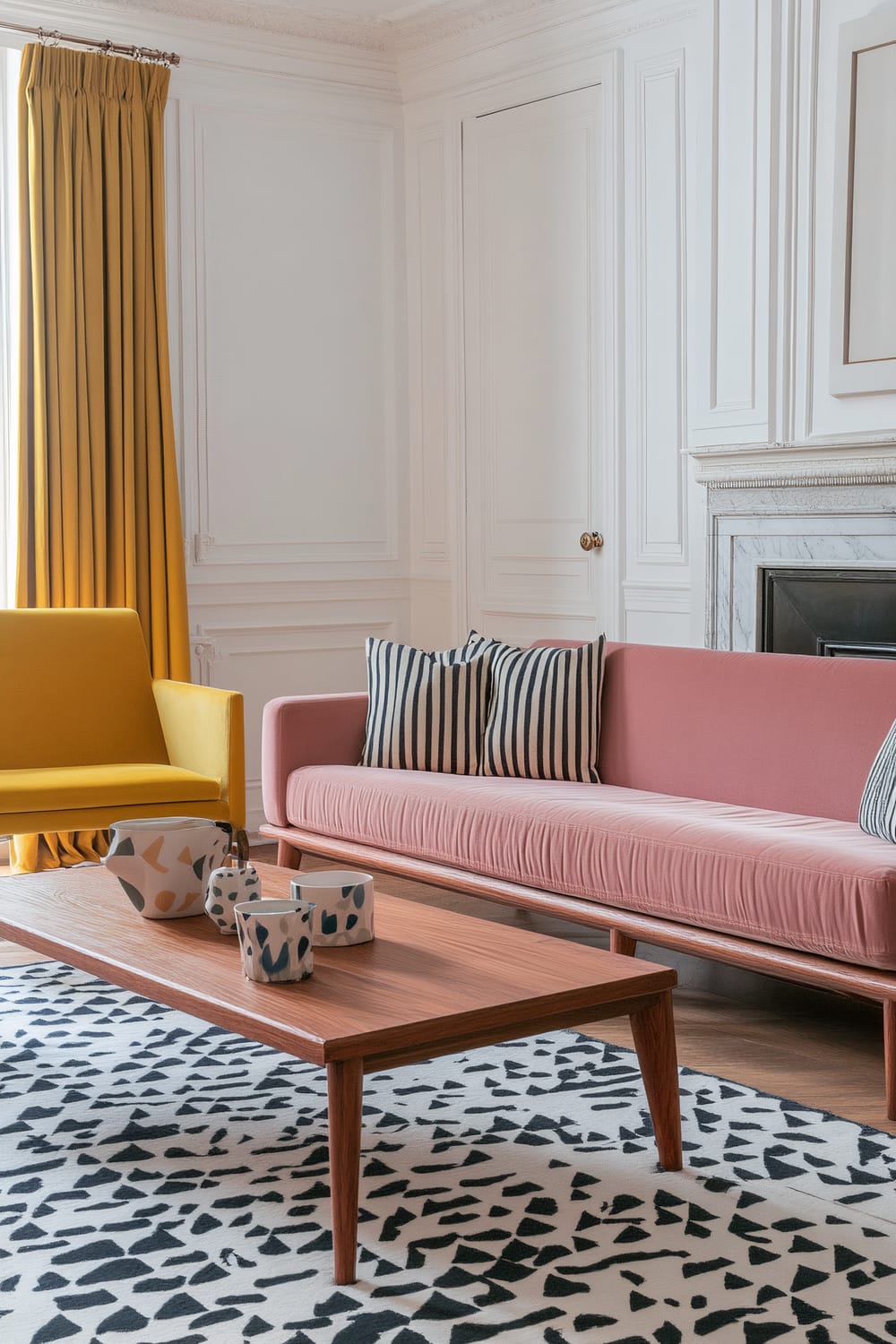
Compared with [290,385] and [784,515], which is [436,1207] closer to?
[784,515]

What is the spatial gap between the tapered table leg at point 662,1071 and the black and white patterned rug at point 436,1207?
0.05m

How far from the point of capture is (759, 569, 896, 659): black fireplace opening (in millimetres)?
4348

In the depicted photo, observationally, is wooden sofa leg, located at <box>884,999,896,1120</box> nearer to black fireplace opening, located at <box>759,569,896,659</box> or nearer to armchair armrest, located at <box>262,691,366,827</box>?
black fireplace opening, located at <box>759,569,896,659</box>

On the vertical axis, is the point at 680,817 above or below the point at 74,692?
below

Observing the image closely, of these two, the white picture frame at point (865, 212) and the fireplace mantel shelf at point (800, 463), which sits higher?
the white picture frame at point (865, 212)

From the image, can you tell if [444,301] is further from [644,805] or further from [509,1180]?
[509,1180]

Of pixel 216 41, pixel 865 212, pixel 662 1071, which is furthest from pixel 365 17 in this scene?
pixel 662 1071

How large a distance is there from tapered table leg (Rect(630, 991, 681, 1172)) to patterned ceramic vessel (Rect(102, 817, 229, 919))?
0.85 m

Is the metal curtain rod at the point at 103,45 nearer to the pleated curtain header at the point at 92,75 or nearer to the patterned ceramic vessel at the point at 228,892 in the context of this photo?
the pleated curtain header at the point at 92,75

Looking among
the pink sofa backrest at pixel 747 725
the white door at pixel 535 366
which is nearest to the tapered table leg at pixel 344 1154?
the pink sofa backrest at pixel 747 725

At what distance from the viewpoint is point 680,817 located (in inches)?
129

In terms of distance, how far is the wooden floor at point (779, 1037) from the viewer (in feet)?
9.33

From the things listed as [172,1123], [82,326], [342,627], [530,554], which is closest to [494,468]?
[530,554]

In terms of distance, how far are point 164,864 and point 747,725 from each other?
157 cm
